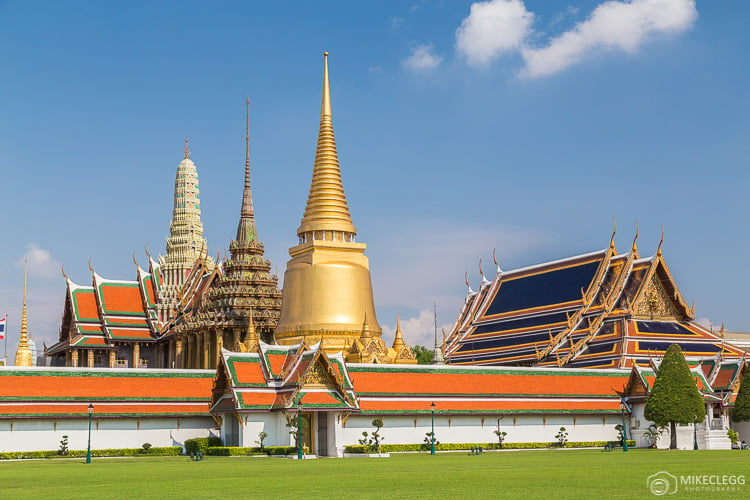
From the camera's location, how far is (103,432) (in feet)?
136

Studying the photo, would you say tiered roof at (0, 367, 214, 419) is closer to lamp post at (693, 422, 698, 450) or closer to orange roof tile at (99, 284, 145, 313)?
lamp post at (693, 422, 698, 450)

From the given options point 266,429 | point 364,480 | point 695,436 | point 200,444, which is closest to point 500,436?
point 695,436

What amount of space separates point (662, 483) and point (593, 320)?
1538 inches

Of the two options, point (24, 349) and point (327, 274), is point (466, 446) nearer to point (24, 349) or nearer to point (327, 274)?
point (327, 274)

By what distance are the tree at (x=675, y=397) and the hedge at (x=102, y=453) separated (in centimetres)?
1985

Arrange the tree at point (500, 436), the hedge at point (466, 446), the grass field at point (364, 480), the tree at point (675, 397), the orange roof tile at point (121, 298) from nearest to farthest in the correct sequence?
the grass field at point (364, 480), the hedge at point (466, 446), the tree at point (675, 397), the tree at point (500, 436), the orange roof tile at point (121, 298)

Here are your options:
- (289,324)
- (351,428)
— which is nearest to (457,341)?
(289,324)

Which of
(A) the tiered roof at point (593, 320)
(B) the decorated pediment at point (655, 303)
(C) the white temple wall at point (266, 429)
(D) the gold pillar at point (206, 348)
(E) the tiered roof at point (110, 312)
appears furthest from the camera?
(E) the tiered roof at point (110, 312)

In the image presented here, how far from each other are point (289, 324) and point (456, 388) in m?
13.6

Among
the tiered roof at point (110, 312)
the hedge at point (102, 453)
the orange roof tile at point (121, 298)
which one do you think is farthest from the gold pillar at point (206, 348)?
the hedge at point (102, 453)

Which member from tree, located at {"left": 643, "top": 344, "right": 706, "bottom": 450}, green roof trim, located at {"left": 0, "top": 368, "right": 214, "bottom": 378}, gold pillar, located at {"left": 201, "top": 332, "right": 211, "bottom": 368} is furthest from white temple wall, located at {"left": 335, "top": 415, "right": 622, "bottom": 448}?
gold pillar, located at {"left": 201, "top": 332, "right": 211, "bottom": 368}

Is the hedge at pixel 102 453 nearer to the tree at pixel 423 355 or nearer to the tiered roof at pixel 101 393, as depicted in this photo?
the tiered roof at pixel 101 393

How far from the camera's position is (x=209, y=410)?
4347cm

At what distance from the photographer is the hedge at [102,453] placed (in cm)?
3909
